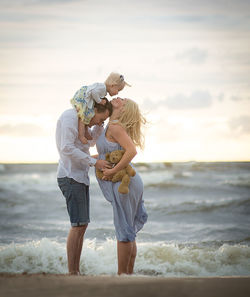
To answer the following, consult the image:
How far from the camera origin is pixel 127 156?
3842 mm

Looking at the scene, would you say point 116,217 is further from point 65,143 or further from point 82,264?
point 82,264

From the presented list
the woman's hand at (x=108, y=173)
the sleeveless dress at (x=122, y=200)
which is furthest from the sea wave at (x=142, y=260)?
the woman's hand at (x=108, y=173)

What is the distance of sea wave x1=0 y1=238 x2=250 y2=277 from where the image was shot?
5762 mm

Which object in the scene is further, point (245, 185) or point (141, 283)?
point (245, 185)

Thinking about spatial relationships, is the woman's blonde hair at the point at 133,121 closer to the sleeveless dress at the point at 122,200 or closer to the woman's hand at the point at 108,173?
the sleeveless dress at the point at 122,200

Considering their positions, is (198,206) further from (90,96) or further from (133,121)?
(90,96)

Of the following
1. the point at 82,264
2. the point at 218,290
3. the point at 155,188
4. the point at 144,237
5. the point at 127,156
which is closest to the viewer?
the point at 218,290

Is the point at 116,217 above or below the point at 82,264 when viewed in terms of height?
above

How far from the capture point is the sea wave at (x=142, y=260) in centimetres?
576

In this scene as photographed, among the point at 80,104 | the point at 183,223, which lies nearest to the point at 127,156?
the point at 80,104

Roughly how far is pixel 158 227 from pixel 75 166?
5.40m

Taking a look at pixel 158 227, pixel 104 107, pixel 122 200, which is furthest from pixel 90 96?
pixel 158 227

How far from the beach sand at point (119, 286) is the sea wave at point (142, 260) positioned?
2.80 m

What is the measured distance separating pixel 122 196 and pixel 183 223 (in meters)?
6.00
